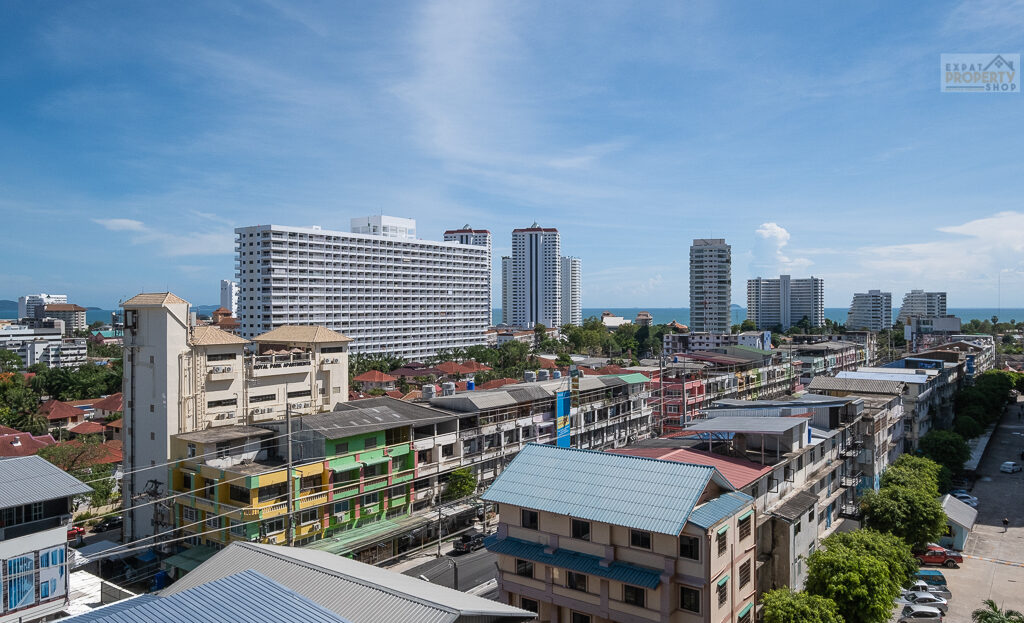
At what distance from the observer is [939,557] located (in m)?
36.7

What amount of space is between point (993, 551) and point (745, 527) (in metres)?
25.7

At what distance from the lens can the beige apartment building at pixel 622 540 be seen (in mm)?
21422

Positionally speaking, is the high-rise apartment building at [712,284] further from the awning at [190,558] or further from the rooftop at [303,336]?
the awning at [190,558]

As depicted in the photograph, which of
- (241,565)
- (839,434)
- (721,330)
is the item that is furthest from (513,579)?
(721,330)

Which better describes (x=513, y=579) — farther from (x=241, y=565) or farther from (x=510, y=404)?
(x=510, y=404)

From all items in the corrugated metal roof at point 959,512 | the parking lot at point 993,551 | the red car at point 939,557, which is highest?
the corrugated metal roof at point 959,512

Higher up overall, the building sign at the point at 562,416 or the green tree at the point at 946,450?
the building sign at the point at 562,416

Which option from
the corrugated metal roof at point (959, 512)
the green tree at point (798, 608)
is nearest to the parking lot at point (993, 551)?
the corrugated metal roof at point (959, 512)

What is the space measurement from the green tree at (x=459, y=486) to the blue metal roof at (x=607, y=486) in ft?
54.1

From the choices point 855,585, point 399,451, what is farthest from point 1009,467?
point 399,451

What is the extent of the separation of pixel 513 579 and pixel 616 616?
4291mm

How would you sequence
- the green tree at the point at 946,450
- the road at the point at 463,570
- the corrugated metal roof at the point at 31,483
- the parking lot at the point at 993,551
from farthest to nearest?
the green tree at the point at 946,450 → the road at the point at 463,570 → the parking lot at the point at 993,551 → the corrugated metal roof at the point at 31,483

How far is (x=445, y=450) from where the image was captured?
4256 cm

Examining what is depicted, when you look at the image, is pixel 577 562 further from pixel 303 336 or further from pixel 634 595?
pixel 303 336
